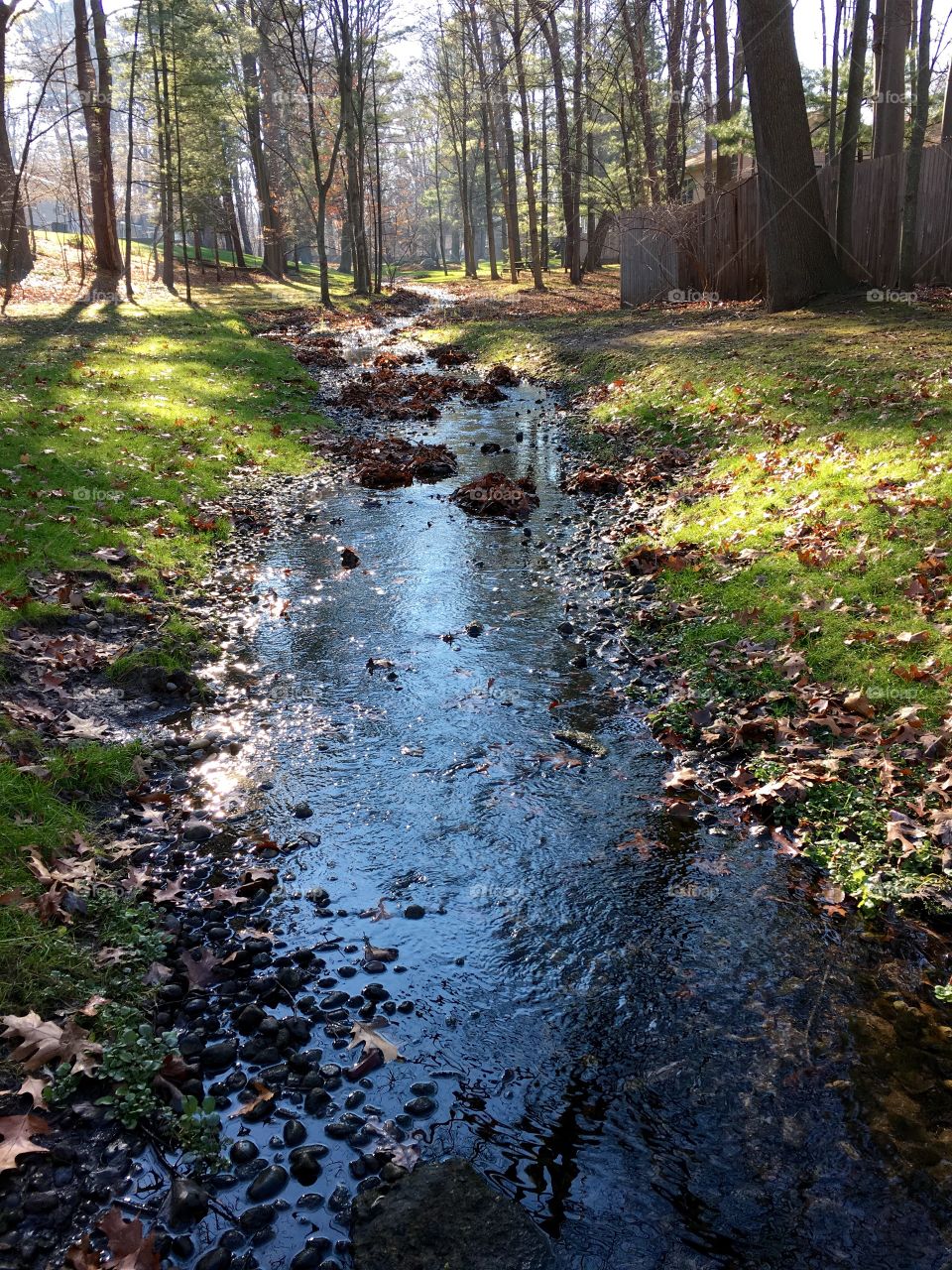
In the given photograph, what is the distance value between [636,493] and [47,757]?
24.9ft

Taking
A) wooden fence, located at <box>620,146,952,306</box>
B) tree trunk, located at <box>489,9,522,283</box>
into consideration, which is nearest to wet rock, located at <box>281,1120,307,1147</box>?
wooden fence, located at <box>620,146,952,306</box>

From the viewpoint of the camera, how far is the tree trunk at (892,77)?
1789cm

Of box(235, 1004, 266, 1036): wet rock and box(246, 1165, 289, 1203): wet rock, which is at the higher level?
box(235, 1004, 266, 1036): wet rock

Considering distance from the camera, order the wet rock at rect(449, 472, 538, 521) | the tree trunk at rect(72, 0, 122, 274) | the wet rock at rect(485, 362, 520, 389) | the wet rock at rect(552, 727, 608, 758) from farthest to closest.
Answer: the tree trunk at rect(72, 0, 122, 274) < the wet rock at rect(485, 362, 520, 389) < the wet rock at rect(449, 472, 538, 521) < the wet rock at rect(552, 727, 608, 758)

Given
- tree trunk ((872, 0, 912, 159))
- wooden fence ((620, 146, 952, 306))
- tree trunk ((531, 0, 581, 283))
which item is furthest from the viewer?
tree trunk ((531, 0, 581, 283))

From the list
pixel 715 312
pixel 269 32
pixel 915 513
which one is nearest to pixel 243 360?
pixel 715 312

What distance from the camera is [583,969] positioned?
3795 millimetres

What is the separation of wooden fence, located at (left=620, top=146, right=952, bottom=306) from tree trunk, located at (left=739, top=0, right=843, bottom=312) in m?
1.47

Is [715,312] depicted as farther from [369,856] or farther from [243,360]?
[369,856]

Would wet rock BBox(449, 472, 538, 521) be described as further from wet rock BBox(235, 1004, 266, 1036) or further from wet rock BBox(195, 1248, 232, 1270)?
wet rock BBox(195, 1248, 232, 1270)

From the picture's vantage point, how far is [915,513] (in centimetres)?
700

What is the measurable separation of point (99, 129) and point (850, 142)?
20.9 m

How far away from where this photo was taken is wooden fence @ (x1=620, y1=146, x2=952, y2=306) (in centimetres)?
1628

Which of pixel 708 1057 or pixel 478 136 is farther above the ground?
pixel 478 136
